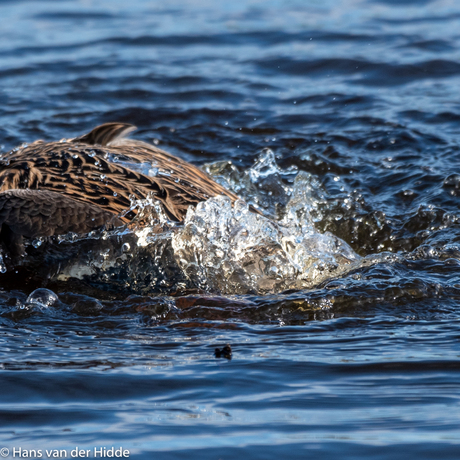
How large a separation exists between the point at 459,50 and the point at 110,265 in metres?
7.68

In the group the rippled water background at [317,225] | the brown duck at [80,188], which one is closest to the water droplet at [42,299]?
the rippled water background at [317,225]

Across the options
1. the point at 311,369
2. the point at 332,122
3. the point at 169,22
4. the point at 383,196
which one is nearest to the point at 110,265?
the point at 311,369

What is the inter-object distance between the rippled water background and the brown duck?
0.51 metres

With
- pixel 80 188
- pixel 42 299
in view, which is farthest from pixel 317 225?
pixel 42 299

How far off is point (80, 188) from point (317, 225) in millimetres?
2338

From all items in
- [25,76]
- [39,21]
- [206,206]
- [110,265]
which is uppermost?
[39,21]

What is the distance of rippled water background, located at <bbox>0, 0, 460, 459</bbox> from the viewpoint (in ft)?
10.3

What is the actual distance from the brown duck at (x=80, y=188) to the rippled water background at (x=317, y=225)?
509 mm

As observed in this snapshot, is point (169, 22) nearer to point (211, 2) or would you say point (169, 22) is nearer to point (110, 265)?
point (211, 2)

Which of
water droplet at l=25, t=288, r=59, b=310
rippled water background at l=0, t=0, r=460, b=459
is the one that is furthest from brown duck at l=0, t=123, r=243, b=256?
rippled water background at l=0, t=0, r=460, b=459

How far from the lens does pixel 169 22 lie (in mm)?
12633

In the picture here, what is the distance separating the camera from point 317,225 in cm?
624

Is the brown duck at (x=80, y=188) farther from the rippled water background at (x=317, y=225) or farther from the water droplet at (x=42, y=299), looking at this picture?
the rippled water background at (x=317, y=225)

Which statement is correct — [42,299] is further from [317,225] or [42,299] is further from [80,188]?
[317,225]
